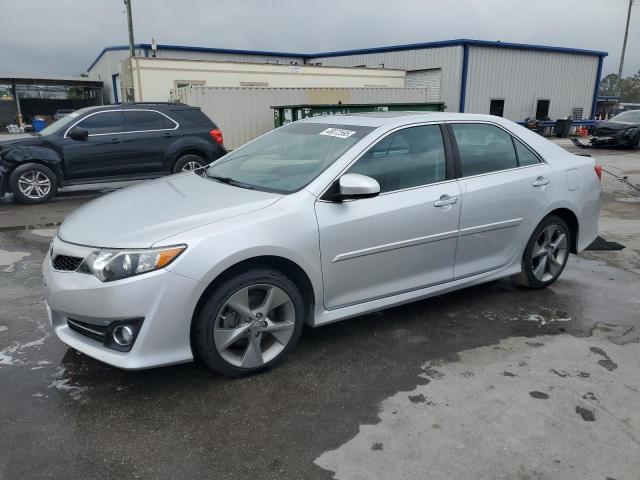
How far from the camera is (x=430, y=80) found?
26.9 meters

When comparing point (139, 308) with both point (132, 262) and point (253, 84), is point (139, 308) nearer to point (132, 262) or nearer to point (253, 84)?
point (132, 262)

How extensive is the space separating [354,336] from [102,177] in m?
7.10

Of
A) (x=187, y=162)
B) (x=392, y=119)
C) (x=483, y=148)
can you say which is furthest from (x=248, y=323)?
(x=187, y=162)

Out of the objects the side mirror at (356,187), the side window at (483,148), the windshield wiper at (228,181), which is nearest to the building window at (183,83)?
the windshield wiper at (228,181)

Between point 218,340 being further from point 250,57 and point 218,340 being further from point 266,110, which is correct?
point 250,57

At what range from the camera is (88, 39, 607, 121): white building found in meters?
26.0

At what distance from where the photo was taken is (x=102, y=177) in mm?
9430

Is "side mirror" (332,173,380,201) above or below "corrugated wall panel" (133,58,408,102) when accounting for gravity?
below

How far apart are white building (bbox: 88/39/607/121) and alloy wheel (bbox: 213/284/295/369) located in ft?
65.0

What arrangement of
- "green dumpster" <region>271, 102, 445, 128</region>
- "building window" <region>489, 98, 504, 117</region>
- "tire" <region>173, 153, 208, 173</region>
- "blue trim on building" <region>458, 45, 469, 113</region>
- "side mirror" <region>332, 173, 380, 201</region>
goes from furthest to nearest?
"building window" <region>489, 98, 504, 117</region> < "blue trim on building" <region>458, 45, 469, 113</region> < "green dumpster" <region>271, 102, 445, 128</region> < "tire" <region>173, 153, 208, 173</region> < "side mirror" <region>332, 173, 380, 201</region>

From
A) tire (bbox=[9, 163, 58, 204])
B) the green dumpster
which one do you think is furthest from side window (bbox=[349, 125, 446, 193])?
the green dumpster

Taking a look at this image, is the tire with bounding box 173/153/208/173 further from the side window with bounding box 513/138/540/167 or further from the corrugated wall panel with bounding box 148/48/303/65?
the corrugated wall panel with bounding box 148/48/303/65

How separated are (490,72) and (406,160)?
83.2 ft

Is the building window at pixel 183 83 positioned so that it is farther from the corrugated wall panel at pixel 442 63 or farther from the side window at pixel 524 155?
the side window at pixel 524 155
